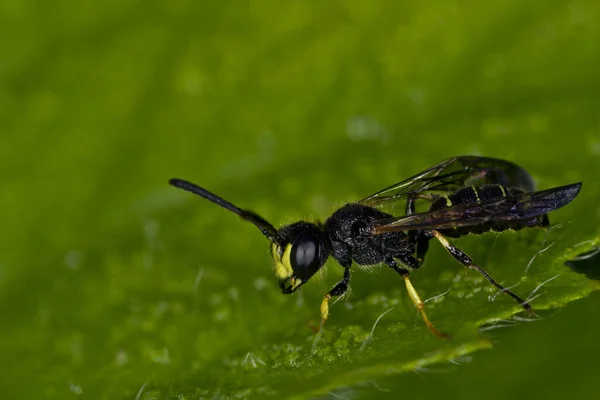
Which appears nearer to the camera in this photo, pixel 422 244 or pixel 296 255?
pixel 296 255

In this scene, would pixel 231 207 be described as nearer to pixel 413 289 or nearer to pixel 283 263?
pixel 283 263

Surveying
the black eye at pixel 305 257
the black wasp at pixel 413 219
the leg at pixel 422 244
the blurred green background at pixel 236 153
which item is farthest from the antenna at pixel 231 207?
the leg at pixel 422 244

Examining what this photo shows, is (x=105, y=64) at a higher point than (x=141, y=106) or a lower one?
higher

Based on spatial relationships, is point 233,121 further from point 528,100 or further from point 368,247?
point 528,100

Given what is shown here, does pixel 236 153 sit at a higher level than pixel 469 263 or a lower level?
higher

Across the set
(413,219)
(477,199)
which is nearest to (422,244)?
(413,219)

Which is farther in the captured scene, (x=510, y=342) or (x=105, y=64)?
(x=105, y=64)

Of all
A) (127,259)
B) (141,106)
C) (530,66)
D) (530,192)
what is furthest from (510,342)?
(141,106)
